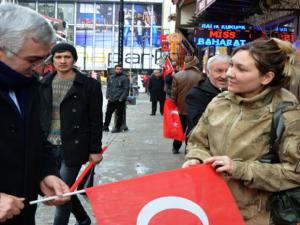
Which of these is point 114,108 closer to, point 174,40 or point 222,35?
point 222,35

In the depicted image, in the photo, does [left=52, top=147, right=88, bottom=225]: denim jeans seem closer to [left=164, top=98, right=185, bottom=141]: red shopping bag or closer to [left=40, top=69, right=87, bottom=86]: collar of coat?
[left=40, top=69, right=87, bottom=86]: collar of coat

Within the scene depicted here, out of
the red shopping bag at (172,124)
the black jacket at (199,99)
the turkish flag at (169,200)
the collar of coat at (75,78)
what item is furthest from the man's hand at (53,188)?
the red shopping bag at (172,124)

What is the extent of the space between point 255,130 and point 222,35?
6.81m

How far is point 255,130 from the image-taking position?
2426 millimetres

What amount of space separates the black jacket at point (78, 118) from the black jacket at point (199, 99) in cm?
95

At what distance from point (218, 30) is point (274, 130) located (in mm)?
6872

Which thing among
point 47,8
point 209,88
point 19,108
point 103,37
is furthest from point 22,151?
point 47,8

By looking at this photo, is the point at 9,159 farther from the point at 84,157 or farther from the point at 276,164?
the point at 84,157

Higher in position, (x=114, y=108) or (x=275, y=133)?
(x=275, y=133)

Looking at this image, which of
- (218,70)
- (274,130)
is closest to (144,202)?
(274,130)

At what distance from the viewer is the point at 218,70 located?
14.2 ft

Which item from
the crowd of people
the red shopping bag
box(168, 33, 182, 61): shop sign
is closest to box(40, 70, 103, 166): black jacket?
the crowd of people

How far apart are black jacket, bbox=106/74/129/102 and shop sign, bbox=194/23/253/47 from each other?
14.9 ft

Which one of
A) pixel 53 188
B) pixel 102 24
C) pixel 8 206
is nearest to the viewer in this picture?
pixel 8 206
